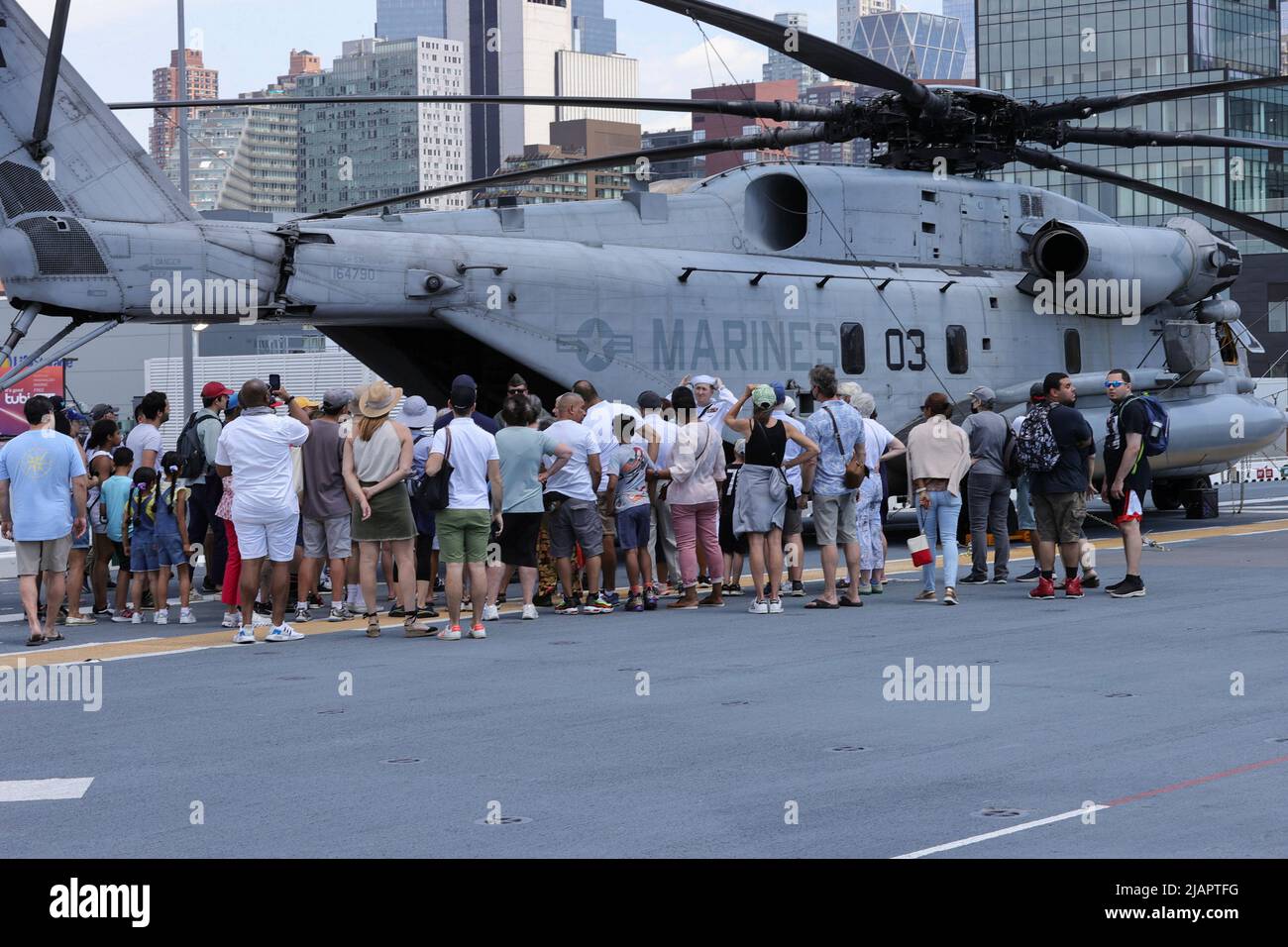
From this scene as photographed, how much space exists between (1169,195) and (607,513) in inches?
373

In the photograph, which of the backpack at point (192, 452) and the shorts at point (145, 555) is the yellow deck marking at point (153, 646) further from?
the backpack at point (192, 452)

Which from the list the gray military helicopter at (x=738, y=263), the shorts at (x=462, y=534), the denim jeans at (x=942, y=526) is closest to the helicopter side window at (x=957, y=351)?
the gray military helicopter at (x=738, y=263)

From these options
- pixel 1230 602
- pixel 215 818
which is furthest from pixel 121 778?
pixel 1230 602

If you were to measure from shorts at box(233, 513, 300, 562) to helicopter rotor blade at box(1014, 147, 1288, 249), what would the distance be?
10850mm

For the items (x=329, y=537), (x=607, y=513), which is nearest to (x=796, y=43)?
(x=607, y=513)

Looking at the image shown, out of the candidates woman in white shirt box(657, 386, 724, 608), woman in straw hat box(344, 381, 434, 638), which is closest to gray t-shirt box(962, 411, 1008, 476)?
woman in white shirt box(657, 386, 724, 608)

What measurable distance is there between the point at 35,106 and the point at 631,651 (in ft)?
26.4

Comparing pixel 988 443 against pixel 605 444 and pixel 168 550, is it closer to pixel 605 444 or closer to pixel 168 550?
pixel 605 444

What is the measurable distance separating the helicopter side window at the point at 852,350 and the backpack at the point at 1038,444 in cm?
555

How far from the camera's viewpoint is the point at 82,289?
48.8 ft

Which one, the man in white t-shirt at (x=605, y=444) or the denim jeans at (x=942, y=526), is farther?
the denim jeans at (x=942, y=526)

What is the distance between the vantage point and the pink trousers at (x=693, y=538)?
14250 millimetres

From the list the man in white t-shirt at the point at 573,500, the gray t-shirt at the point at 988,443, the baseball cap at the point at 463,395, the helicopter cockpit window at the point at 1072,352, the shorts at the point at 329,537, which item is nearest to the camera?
the baseball cap at the point at 463,395
